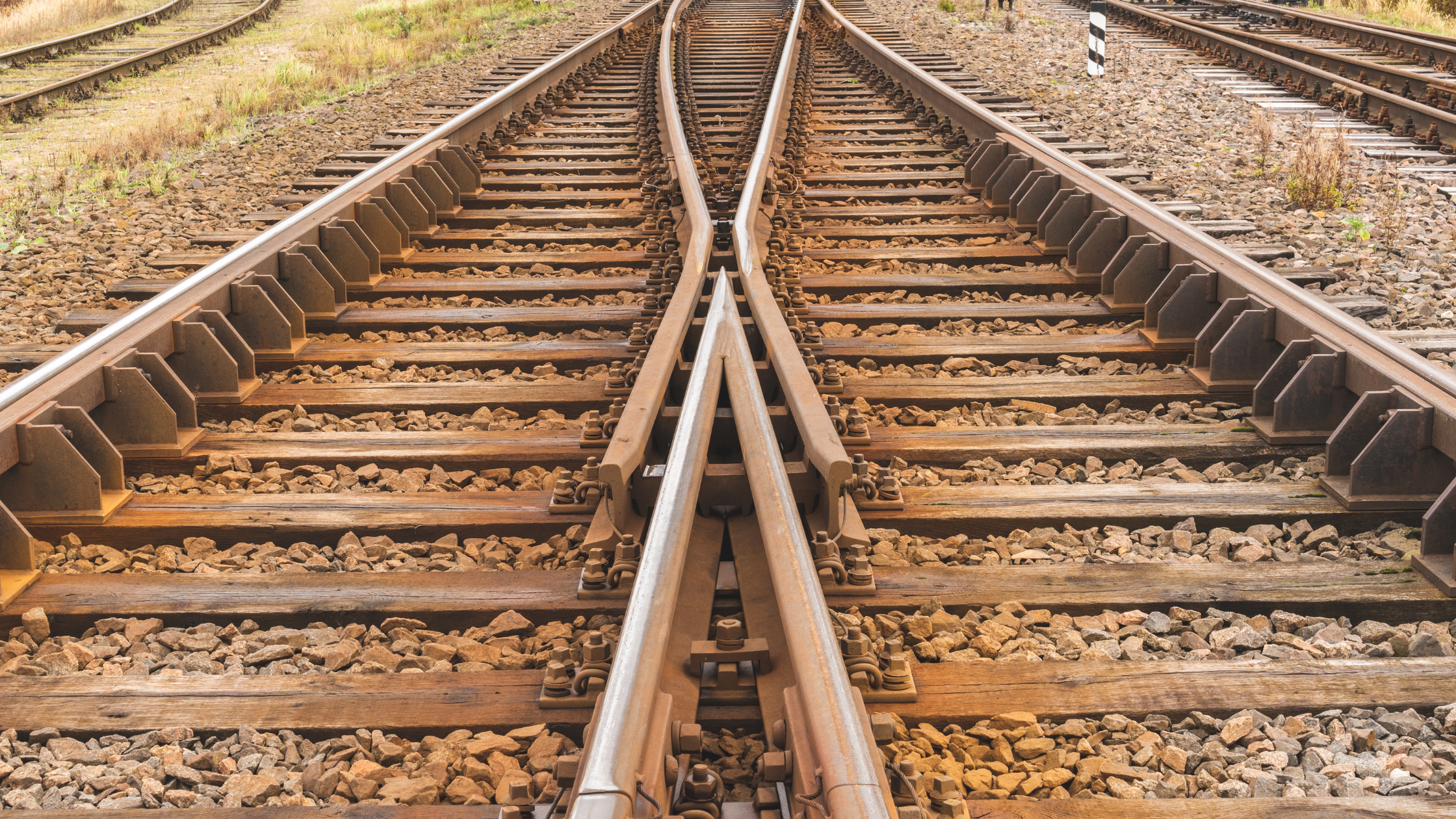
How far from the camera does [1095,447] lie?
3494mm

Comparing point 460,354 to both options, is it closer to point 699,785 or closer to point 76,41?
point 699,785

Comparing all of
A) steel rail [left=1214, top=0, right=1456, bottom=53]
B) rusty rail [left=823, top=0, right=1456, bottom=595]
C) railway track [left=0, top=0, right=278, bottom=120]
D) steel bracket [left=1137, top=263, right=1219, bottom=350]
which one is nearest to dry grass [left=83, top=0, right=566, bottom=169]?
railway track [left=0, top=0, right=278, bottom=120]

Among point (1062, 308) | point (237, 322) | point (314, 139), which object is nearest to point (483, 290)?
point (237, 322)

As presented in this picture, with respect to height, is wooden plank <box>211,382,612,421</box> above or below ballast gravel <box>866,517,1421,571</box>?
above

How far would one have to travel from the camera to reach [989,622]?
262 cm

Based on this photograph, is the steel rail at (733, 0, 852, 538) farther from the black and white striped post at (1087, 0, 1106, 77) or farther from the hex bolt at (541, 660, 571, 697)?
the black and white striped post at (1087, 0, 1106, 77)

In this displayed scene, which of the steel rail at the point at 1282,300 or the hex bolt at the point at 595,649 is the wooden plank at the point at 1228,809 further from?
the steel rail at the point at 1282,300

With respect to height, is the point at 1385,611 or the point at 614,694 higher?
the point at 614,694

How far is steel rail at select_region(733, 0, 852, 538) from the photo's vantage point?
2771mm

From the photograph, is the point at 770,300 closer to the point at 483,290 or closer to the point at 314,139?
the point at 483,290

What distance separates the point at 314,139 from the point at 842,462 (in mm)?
8287

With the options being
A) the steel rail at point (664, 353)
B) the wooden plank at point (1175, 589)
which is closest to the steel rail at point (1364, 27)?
the steel rail at point (664, 353)

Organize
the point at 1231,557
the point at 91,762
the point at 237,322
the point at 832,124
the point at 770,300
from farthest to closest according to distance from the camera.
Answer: the point at 832,124, the point at 237,322, the point at 770,300, the point at 1231,557, the point at 91,762

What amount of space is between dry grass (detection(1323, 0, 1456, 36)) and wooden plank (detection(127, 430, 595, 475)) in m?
14.3
